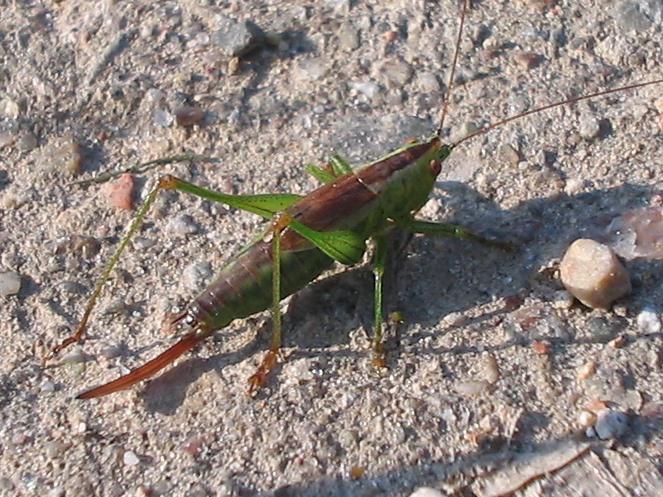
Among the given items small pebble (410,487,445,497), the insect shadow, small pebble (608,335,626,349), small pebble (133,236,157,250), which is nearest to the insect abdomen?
the insect shadow

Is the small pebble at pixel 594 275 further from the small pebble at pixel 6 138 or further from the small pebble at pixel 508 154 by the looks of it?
the small pebble at pixel 6 138

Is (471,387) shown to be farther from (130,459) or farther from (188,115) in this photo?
(188,115)

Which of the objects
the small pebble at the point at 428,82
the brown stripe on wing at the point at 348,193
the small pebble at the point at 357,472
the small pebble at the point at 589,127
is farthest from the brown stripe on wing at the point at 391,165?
the small pebble at the point at 357,472

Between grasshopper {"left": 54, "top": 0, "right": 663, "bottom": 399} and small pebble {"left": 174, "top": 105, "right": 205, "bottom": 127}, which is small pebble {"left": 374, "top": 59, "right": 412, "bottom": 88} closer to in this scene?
grasshopper {"left": 54, "top": 0, "right": 663, "bottom": 399}

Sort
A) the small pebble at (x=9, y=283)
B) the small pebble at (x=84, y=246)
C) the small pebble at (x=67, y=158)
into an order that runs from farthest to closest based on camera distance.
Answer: the small pebble at (x=67, y=158), the small pebble at (x=84, y=246), the small pebble at (x=9, y=283)


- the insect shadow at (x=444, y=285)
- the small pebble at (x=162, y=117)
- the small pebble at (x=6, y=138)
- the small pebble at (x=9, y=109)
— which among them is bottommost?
the insect shadow at (x=444, y=285)
